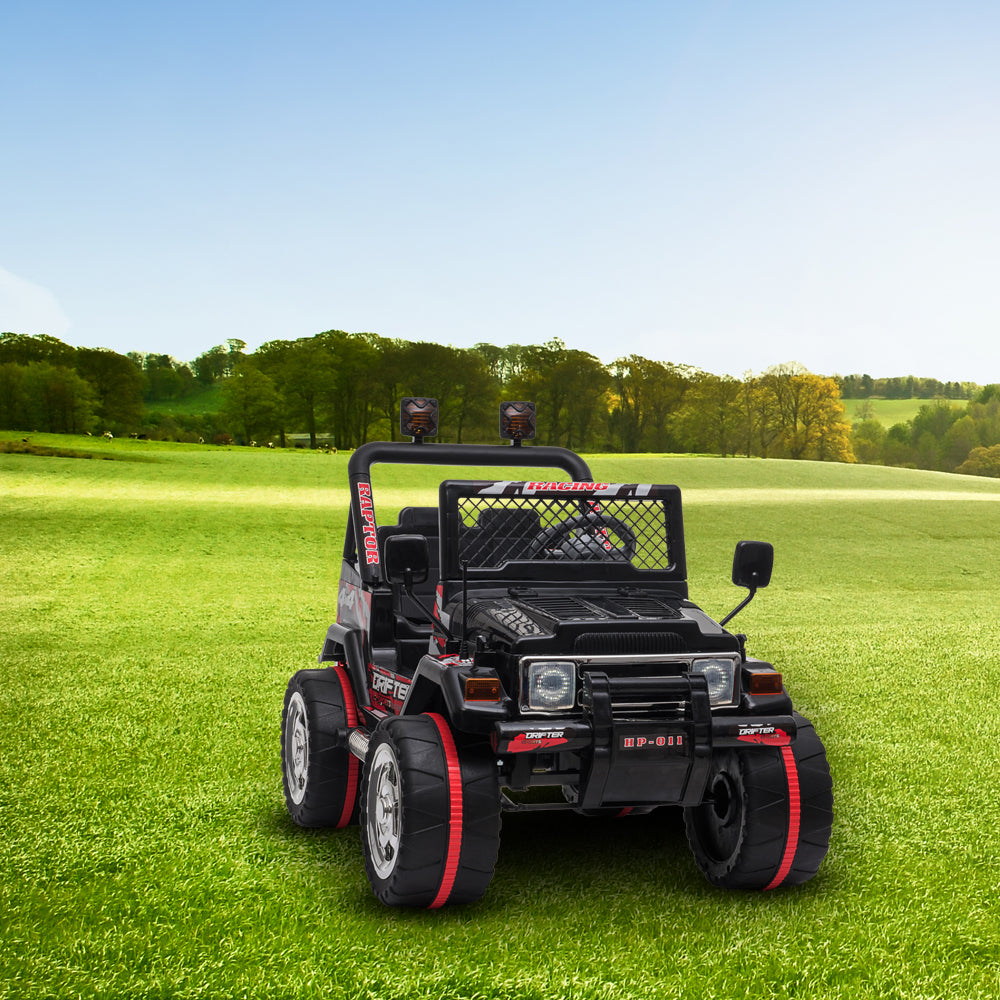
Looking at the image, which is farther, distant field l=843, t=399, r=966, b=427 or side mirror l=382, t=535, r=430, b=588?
distant field l=843, t=399, r=966, b=427

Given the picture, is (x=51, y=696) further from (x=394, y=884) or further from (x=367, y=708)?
(x=394, y=884)

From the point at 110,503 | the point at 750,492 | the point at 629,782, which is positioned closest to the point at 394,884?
the point at 629,782

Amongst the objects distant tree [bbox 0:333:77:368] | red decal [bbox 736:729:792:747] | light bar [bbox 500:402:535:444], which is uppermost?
distant tree [bbox 0:333:77:368]

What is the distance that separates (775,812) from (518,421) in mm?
3151

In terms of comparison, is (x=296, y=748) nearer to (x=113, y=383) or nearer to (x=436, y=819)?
(x=436, y=819)

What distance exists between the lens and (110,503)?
1227 inches

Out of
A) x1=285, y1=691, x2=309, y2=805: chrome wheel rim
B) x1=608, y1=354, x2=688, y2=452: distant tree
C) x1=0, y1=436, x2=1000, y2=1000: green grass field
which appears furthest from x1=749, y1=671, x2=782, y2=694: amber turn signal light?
x1=608, y1=354, x2=688, y2=452: distant tree

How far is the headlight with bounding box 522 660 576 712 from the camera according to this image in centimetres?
480

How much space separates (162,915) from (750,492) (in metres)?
42.3

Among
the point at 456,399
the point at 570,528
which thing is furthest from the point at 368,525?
the point at 456,399

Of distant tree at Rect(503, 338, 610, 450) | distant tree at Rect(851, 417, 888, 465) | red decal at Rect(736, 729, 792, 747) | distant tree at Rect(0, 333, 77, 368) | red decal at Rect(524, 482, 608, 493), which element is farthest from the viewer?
distant tree at Rect(851, 417, 888, 465)

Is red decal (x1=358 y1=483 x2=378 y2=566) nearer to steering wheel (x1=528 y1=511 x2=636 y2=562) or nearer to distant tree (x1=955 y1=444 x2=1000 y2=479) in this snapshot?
steering wheel (x1=528 y1=511 x2=636 y2=562)

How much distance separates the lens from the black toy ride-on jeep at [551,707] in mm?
4730

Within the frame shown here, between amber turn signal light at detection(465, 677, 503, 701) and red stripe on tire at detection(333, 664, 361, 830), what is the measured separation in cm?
172
